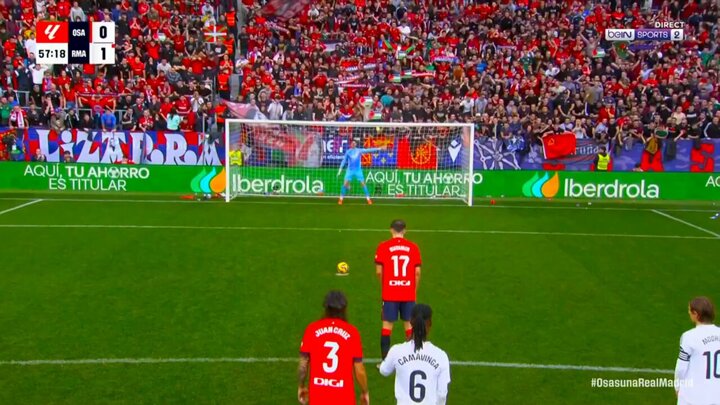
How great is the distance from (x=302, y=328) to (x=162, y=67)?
73.7ft

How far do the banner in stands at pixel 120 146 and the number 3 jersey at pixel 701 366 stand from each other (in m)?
22.9

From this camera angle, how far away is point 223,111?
29.0m

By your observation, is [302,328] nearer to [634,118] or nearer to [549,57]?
[634,118]

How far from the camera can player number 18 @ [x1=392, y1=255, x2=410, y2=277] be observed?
8875 millimetres

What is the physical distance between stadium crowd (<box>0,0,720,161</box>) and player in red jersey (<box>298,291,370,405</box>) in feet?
73.1

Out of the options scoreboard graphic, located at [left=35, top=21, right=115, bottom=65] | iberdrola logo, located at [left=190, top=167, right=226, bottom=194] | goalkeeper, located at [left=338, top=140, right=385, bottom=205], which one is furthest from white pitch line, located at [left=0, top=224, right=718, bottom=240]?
scoreboard graphic, located at [left=35, top=21, right=115, bottom=65]

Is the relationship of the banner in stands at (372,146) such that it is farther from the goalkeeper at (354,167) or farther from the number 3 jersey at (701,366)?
the number 3 jersey at (701,366)

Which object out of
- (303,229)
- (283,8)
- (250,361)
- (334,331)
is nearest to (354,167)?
(303,229)

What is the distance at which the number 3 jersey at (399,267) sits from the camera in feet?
29.2

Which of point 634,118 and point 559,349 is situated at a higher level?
point 634,118

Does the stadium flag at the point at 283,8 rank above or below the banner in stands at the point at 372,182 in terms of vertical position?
above

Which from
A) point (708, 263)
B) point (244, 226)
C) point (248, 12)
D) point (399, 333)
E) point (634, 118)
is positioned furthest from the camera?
point (248, 12)

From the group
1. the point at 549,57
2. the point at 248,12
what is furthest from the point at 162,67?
the point at 549,57

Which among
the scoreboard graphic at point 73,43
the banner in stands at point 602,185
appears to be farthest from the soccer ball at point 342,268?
the scoreboard graphic at point 73,43
